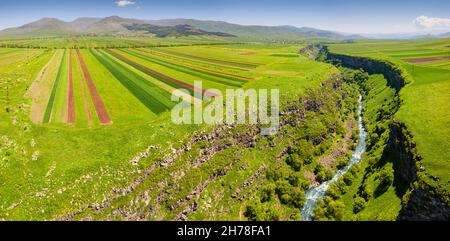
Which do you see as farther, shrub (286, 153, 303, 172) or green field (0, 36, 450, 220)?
shrub (286, 153, 303, 172)

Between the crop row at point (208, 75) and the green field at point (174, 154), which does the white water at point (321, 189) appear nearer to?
the green field at point (174, 154)

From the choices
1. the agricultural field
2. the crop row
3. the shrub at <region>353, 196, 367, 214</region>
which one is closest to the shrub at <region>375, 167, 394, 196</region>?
the shrub at <region>353, 196, 367, 214</region>

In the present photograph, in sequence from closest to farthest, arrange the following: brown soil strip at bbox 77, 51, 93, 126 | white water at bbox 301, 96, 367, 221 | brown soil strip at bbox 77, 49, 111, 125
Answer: white water at bbox 301, 96, 367, 221
brown soil strip at bbox 77, 49, 111, 125
brown soil strip at bbox 77, 51, 93, 126

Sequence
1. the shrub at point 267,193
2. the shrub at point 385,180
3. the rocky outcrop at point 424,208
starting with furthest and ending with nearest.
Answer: the shrub at point 267,193 → the shrub at point 385,180 → the rocky outcrop at point 424,208

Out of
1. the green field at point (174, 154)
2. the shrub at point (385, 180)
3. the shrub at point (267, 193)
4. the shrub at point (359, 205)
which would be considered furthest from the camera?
the shrub at point (267, 193)

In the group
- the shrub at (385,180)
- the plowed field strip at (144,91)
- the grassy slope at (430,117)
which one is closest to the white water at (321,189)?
the shrub at (385,180)

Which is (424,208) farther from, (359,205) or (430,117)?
(430,117)

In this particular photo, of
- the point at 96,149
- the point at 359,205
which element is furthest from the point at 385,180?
the point at 96,149

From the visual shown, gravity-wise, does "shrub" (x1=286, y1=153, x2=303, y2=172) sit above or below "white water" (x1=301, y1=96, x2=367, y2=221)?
above

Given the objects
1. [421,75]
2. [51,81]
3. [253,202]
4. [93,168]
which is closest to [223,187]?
[253,202]

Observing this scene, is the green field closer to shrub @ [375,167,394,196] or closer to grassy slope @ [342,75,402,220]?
grassy slope @ [342,75,402,220]

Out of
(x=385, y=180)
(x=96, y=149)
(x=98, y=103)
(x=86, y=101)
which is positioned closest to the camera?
(x=96, y=149)

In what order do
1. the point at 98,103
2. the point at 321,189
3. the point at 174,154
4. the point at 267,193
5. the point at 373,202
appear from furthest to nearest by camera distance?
1. the point at 98,103
2. the point at 321,189
3. the point at 267,193
4. the point at 174,154
5. the point at 373,202
